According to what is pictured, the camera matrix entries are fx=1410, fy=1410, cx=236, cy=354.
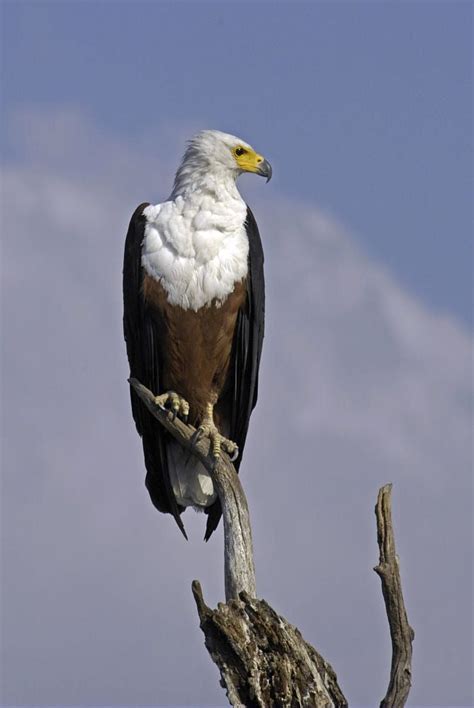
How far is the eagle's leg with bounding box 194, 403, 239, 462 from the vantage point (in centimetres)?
934

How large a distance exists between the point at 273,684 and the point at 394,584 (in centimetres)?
89

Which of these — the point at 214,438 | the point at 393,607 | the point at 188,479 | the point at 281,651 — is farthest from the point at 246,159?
the point at 281,651

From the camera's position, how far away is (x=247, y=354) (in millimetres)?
9688

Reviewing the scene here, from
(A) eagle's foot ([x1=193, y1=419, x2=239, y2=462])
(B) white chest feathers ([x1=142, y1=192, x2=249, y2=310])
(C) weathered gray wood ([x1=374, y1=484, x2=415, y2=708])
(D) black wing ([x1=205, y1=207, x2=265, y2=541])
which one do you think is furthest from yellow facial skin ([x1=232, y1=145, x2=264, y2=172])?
(C) weathered gray wood ([x1=374, y1=484, x2=415, y2=708])

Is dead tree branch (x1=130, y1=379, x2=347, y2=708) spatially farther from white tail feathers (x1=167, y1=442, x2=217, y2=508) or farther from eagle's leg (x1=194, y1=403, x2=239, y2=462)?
white tail feathers (x1=167, y1=442, x2=217, y2=508)

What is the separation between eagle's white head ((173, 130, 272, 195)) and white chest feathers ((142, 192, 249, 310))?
310mm

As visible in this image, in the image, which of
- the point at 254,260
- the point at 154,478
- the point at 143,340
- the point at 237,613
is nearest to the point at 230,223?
the point at 254,260

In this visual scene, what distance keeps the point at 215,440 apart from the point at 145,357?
782 mm

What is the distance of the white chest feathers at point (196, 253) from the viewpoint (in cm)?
932

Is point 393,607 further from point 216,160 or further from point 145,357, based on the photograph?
point 216,160

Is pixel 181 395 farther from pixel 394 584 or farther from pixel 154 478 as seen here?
pixel 394 584

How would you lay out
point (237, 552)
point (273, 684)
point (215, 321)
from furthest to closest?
point (215, 321) < point (237, 552) < point (273, 684)

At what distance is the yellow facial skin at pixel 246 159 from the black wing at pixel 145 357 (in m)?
0.76

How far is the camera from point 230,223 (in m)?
9.46
